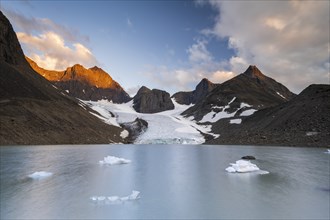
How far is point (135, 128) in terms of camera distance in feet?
421

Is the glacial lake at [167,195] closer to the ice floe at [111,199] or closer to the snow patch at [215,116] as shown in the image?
the ice floe at [111,199]

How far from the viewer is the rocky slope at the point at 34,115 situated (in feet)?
256

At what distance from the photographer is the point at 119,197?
54.9 ft

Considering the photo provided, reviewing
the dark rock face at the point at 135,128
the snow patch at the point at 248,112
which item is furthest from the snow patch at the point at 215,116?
the dark rock face at the point at 135,128

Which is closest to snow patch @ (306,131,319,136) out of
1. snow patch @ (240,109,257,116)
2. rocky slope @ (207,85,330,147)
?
rocky slope @ (207,85,330,147)

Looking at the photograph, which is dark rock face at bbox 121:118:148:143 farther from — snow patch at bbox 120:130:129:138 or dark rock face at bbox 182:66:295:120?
dark rock face at bbox 182:66:295:120

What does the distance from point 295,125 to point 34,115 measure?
75.7m

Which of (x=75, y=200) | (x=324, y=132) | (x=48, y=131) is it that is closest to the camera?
(x=75, y=200)

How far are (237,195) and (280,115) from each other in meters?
82.3

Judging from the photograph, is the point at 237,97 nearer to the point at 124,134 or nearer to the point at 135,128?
the point at 135,128

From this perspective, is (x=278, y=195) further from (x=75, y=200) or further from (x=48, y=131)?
(x=48, y=131)

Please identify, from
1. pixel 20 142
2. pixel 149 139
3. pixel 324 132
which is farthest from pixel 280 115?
pixel 20 142

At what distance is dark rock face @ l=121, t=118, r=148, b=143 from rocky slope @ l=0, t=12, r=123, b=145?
590 centimetres

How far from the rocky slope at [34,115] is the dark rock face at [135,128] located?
19.4 ft
